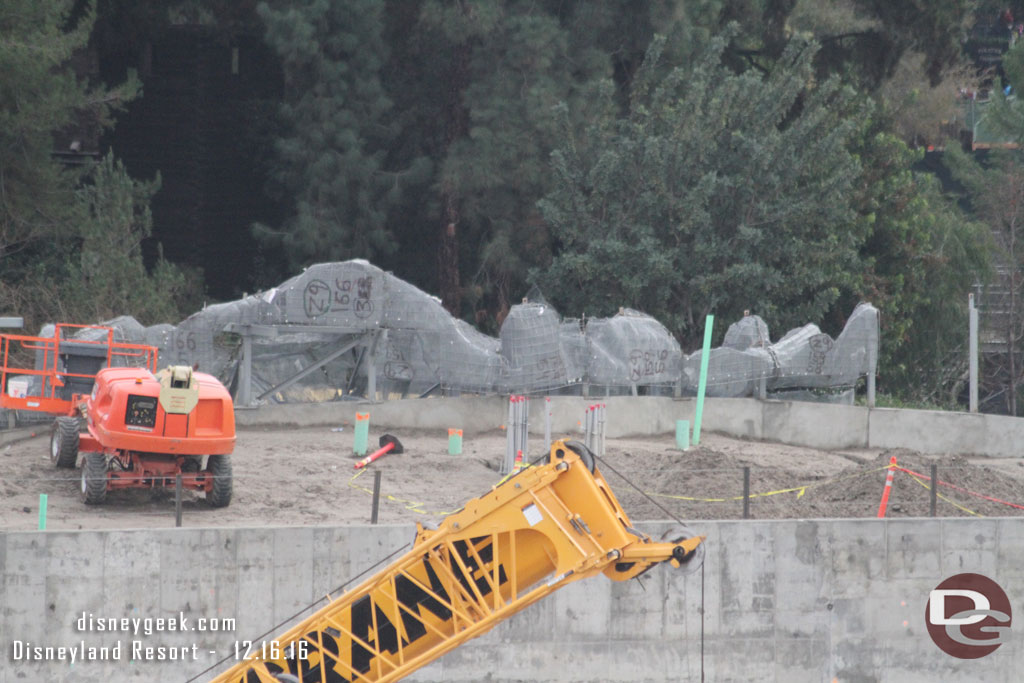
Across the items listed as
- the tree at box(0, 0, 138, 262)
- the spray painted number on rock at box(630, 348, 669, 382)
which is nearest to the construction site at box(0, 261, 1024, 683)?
the spray painted number on rock at box(630, 348, 669, 382)

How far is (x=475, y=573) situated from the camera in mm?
12227

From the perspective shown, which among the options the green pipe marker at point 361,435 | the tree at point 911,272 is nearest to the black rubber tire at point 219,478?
the green pipe marker at point 361,435

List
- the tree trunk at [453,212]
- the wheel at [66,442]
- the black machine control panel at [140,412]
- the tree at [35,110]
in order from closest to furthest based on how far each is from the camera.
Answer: the black machine control panel at [140,412]
the wheel at [66,442]
the tree at [35,110]
the tree trunk at [453,212]

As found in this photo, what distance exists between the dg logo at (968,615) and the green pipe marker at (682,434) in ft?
25.0

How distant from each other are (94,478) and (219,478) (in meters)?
1.62

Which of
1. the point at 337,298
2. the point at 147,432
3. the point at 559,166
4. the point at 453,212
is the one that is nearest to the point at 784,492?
the point at 147,432

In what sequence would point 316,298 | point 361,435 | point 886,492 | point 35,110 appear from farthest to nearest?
1. point 35,110
2. point 316,298
3. point 361,435
4. point 886,492

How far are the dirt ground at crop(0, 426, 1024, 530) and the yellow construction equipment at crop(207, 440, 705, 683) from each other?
492 centimetres

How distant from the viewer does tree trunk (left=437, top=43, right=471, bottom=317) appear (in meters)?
37.4

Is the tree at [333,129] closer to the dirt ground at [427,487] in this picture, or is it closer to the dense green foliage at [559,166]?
the dense green foliage at [559,166]

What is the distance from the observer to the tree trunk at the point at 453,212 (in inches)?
1471

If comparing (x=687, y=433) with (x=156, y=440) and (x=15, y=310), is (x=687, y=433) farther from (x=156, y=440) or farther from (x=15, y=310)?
(x=15, y=310)

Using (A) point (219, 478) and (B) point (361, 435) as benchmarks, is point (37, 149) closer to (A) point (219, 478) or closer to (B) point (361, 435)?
(B) point (361, 435)

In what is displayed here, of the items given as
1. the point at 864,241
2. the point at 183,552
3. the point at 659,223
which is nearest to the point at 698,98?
the point at 659,223
